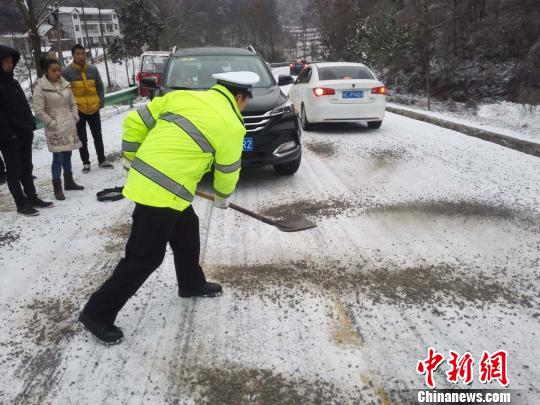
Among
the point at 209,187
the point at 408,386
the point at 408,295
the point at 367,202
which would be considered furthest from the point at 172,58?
the point at 408,386

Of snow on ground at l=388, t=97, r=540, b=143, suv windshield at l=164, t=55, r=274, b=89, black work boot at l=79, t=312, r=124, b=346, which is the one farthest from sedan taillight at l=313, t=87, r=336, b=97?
black work boot at l=79, t=312, r=124, b=346

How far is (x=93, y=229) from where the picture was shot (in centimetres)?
448

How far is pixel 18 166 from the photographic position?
4.78 m

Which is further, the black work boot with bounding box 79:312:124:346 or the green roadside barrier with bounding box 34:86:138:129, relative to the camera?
the green roadside barrier with bounding box 34:86:138:129

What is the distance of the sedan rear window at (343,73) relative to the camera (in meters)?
9.48

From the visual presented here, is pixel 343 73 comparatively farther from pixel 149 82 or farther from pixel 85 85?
pixel 85 85

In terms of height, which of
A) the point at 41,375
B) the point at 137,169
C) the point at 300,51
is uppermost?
the point at 300,51

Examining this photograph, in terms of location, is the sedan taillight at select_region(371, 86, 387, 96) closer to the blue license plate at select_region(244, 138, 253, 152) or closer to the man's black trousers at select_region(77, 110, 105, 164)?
the blue license plate at select_region(244, 138, 253, 152)

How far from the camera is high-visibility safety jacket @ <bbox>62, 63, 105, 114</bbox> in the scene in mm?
5988

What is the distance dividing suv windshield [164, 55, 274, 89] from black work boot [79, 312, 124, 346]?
13.7 feet

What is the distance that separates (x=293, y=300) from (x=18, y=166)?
356 cm

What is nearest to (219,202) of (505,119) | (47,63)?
(47,63)

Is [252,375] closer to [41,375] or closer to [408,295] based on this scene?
[41,375]

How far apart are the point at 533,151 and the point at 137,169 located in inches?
273
